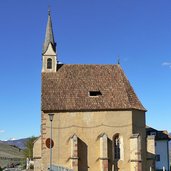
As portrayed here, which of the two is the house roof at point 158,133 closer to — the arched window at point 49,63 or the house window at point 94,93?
the house window at point 94,93

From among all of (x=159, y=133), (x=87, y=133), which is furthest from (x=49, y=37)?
(x=159, y=133)

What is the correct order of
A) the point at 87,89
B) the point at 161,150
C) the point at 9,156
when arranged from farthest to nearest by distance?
the point at 9,156, the point at 161,150, the point at 87,89

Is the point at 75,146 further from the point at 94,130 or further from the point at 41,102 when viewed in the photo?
the point at 41,102

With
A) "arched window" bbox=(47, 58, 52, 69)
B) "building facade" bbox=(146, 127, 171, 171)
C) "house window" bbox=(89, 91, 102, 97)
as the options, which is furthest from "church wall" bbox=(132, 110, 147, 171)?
"building facade" bbox=(146, 127, 171, 171)

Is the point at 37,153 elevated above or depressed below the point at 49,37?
below

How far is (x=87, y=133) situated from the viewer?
160ft

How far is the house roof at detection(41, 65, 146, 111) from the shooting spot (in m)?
49.5

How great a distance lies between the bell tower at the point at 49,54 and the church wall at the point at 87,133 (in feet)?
25.8

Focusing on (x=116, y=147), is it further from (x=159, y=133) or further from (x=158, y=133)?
(x=159, y=133)

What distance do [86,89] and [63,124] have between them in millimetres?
5880

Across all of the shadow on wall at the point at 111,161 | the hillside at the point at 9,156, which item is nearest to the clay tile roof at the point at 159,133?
the shadow on wall at the point at 111,161

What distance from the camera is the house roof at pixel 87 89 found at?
4950 centimetres

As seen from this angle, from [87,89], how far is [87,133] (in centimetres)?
604

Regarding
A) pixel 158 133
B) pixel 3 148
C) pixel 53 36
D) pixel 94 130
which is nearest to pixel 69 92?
pixel 94 130
